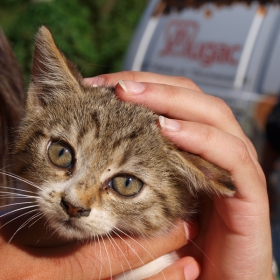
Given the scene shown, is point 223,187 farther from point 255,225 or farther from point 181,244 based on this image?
point 181,244

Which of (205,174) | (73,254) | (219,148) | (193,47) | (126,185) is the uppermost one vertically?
(193,47)

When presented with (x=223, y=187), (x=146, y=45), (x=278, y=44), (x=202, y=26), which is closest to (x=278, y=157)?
(x=278, y=44)

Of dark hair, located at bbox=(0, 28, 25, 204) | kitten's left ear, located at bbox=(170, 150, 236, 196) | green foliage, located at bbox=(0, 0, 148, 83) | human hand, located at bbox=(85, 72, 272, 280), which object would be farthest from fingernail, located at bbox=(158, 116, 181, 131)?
green foliage, located at bbox=(0, 0, 148, 83)

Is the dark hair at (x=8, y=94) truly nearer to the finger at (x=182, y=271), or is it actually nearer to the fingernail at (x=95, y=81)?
the fingernail at (x=95, y=81)

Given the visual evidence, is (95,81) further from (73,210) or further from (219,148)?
(219,148)

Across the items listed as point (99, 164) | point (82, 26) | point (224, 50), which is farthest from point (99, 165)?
point (82, 26)
